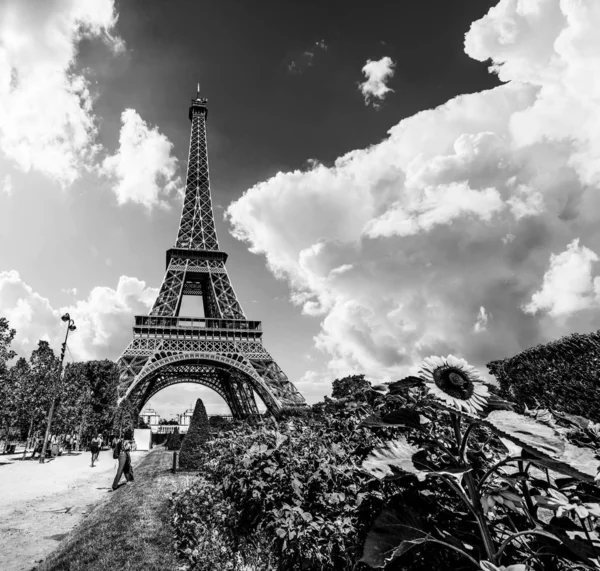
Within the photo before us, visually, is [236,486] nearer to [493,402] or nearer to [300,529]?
[300,529]

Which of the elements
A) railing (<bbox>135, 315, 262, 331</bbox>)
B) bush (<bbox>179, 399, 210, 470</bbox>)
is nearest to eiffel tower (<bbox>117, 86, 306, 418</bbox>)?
railing (<bbox>135, 315, 262, 331</bbox>)

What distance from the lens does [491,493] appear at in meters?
1.33

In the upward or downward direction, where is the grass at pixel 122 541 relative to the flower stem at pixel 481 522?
downward

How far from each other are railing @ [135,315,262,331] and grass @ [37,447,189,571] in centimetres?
2777

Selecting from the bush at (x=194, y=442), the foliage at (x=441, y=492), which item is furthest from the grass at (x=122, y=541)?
the bush at (x=194, y=442)

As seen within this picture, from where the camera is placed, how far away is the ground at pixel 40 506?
21.2ft

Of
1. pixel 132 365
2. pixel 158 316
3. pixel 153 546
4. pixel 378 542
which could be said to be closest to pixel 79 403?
pixel 132 365

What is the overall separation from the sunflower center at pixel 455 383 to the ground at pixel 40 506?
7.58 m

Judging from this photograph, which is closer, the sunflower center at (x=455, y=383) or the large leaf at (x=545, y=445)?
the large leaf at (x=545, y=445)

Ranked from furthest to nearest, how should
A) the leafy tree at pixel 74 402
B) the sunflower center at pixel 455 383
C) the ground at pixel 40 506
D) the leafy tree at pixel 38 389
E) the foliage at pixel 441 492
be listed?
the leafy tree at pixel 74 402 < the leafy tree at pixel 38 389 < the ground at pixel 40 506 < the sunflower center at pixel 455 383 < the foliage at pixel 441 492

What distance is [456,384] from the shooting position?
1415 mm

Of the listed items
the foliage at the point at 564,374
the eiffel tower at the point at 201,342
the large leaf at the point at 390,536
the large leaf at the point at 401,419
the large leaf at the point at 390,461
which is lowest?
the large leaf at the point at 390,536

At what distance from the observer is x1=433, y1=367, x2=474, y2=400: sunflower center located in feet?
4.61

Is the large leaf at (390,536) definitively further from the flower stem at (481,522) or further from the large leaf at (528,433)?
the large leaf at (528,433)
